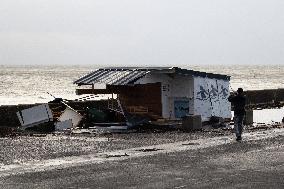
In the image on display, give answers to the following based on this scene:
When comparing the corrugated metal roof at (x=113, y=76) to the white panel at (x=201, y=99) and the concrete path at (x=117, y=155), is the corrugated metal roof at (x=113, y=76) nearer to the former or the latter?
the white panel at (x=201, y=99)

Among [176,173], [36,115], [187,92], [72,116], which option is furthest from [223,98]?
[176,173]

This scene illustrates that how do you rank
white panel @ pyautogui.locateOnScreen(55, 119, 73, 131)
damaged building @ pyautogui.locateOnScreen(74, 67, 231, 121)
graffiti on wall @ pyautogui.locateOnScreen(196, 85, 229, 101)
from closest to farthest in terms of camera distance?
white panel @ pyautogui.locateOnScreen(55, 119, 73, 131) → damaged building @ pyautogui.locateOnScreen(74, 67, 231, 121) → graffiti on wall @ pyautogui.locateOnScreen(196, 85, 229, 101)

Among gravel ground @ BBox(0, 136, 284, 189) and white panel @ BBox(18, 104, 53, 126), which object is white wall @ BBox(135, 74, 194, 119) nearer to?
white panel @ BBox(18, 104, 53, 126)

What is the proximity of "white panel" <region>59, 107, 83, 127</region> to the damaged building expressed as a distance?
118 centimetres

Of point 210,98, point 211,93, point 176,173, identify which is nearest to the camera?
point 176,173

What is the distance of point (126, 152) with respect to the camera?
745 inches

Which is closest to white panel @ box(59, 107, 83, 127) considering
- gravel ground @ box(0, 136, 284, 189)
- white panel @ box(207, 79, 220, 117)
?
white panel @ box(207, 79, 220, 117)

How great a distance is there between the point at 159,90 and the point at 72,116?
435 cm

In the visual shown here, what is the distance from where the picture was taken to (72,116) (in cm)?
2830

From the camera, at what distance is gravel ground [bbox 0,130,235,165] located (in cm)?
1834

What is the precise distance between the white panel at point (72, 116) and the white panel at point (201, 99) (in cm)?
549

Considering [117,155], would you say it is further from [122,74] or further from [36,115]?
[36,115]

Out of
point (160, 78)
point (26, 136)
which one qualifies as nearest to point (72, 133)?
point (26, 136)

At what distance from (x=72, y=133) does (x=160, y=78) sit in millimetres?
5151
